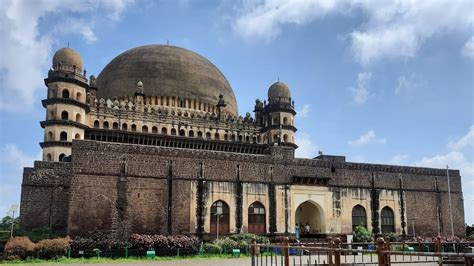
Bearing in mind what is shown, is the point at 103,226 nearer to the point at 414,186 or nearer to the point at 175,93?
the point at 175,93

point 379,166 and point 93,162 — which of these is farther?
point 379,166

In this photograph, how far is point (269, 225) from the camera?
30469 millimetres

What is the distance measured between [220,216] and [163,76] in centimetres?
1905

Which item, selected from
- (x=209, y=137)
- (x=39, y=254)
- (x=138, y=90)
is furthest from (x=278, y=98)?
(x=39, y=254)

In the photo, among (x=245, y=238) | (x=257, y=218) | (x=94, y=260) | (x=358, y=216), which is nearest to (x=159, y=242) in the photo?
(x=94, y=260)

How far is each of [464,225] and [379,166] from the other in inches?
345

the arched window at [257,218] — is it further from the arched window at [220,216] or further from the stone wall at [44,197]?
the stone wall at [44,197]

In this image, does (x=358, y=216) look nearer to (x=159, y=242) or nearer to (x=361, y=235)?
(x=361, y=235)

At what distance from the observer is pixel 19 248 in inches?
866

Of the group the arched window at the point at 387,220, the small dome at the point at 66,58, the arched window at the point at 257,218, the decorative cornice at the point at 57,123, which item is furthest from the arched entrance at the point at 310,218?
the small dome at the point at 66,58

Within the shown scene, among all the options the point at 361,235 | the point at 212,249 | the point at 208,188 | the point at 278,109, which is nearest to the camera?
the point at 212,249

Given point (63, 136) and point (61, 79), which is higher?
point (61, 79)

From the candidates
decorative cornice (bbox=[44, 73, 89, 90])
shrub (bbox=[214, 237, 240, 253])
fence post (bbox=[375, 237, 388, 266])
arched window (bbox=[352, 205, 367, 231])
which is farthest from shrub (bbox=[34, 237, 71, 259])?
arched window (bbox=[352, 205, 367, 231])

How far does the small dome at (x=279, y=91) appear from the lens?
45.6 metres
